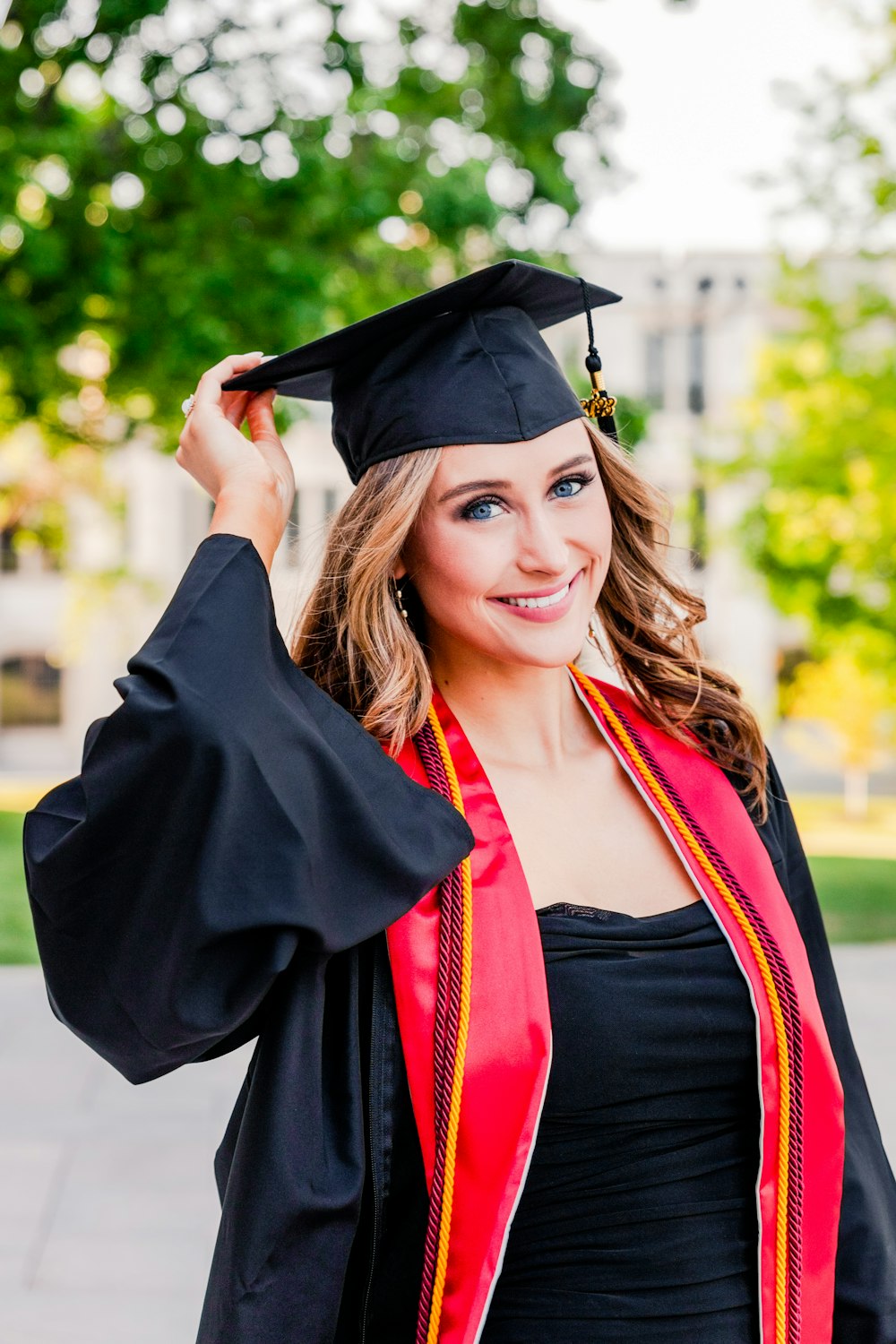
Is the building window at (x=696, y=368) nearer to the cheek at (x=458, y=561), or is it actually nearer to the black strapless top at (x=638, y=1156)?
the cheek at (x=458, y=561)

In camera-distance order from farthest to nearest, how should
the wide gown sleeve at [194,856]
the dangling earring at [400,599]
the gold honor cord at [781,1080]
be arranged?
the dangling earring at [400,599] → the gold honor cord at [781,1080] → the wide gown sleeve at [194,856]

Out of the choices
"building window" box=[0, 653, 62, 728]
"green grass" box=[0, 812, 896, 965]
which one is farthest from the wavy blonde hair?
"building window" box=[0, 653, 62, 728]

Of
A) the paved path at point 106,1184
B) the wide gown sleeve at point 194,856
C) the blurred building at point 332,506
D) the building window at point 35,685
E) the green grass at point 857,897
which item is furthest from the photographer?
the building window at point 35,685

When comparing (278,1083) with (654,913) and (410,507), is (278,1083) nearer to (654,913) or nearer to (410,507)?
(654,913)

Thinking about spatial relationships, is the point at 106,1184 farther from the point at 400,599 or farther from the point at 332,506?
the point at 332,506

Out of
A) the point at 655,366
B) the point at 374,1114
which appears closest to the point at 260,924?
the point at 374,1114

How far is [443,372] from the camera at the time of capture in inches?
74.9

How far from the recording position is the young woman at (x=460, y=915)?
4.91 ft

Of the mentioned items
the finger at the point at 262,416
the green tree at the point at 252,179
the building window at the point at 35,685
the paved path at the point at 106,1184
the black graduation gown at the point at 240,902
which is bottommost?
the building window at the point at 35,685

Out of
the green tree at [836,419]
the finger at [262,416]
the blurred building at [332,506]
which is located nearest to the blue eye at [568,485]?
the finger at [262,416]

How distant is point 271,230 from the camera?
37.9ft

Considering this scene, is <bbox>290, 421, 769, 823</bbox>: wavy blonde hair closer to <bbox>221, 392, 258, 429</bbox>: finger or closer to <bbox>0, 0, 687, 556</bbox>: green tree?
<bbox>221, 392, 258, 429</bbox>: finger

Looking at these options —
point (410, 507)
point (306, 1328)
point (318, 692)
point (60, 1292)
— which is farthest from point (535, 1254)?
point (60, 1292)

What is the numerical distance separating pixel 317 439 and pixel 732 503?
9.32 m
